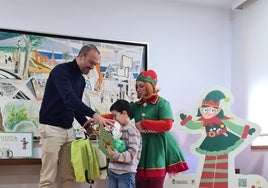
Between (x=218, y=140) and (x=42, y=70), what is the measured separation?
59.9 inches

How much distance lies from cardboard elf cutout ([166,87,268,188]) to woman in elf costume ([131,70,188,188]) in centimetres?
21

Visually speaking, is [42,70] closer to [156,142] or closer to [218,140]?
[156,142]

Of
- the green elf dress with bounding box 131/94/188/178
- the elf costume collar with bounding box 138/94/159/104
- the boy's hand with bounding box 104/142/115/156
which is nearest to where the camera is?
the boy's hand with bounding box 104/142/115/156

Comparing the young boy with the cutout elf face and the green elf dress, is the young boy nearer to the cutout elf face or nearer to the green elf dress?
the green elf dress

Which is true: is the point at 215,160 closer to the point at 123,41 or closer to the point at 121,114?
the point at 121,114

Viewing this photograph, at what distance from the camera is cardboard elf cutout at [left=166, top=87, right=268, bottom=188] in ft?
9.59

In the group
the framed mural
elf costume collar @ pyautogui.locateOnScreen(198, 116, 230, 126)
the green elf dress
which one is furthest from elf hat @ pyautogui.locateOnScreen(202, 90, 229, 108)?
the framed mural

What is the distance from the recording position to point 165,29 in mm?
→ 3619

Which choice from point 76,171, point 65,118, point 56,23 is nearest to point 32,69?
point 56,23

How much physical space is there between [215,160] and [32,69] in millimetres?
1624

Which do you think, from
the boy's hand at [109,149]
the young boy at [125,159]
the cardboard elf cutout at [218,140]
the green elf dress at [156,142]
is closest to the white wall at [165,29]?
the cardboard elf cutout at [218,140]

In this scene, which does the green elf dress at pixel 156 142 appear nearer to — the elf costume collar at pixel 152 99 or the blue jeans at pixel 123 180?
the elf costume collar at pixel 152 99

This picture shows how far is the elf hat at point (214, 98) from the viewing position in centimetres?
310

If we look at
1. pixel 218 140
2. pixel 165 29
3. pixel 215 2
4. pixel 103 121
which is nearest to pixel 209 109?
pixel 218 140
